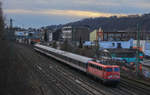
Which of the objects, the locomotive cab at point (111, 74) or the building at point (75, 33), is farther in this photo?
the building at point (75, 33)

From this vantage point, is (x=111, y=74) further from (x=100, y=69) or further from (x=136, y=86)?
(x=136, y=86)

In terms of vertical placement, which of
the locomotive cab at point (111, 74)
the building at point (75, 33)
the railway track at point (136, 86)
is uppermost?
the building at point (75, 33)

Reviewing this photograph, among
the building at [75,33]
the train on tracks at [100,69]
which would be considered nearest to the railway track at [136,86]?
the train on tracks at [100,69]

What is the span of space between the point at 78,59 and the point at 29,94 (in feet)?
54.7

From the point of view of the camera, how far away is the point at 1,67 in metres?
22.3

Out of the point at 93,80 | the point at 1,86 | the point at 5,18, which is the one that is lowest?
the point at 93,80

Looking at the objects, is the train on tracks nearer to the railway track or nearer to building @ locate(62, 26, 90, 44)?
the railway track

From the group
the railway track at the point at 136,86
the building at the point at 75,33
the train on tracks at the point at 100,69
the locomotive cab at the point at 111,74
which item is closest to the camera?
the railway track at the point at 136,86

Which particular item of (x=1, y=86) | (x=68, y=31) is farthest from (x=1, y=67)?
(x=68, y=31)

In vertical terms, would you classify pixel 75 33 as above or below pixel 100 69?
above

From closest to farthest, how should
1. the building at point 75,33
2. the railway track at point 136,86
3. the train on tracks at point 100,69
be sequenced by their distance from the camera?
the railway track at point 136,86 → the train on tracks at point 100,69 → the building at point 75,33

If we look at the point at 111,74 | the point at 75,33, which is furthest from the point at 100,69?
the point at 75,33

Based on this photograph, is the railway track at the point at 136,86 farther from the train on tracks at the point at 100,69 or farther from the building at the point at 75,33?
the building at the point at 75,33

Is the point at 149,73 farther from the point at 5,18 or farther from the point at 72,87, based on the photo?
the point at 5,18
